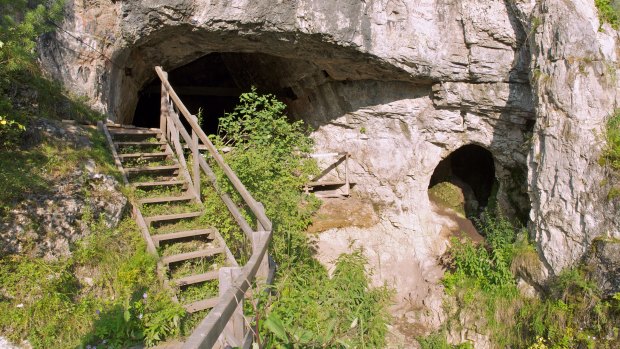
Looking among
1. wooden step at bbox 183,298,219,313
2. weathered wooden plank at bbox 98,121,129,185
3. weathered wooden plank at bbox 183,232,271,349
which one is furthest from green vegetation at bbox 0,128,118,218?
weathered wooden plank at bbox 183,232,271,349

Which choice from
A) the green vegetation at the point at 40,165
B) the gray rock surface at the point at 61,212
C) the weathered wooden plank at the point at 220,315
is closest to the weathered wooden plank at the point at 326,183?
the green vegetation at the point at 40,165

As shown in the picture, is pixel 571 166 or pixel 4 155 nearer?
pixel 4 155

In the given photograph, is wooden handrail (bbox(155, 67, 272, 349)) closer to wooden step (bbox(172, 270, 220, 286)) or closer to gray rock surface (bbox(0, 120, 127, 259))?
wooden step (bbox(172, 270, 220, 286))

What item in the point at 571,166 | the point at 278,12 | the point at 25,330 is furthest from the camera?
the point at 278,12

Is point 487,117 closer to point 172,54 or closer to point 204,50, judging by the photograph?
→ point 204,50

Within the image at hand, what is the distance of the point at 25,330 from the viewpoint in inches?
136

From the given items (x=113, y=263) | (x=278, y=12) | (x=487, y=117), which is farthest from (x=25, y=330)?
(x=487, y=117)

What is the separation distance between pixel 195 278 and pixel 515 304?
206 inches

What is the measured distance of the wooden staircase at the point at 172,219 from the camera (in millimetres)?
4199

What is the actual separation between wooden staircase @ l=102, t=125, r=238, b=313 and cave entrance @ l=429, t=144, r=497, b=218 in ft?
22.2

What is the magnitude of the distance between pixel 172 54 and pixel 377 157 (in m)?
4.98

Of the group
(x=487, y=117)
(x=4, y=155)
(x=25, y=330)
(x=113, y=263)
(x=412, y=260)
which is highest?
(x=487, y=117)

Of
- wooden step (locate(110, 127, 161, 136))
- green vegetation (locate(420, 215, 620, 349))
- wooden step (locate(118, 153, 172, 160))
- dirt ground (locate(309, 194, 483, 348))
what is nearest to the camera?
green vegetation (locate(420, 215, 620, 349))

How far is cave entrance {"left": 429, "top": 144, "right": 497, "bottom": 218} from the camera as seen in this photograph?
401 inches
